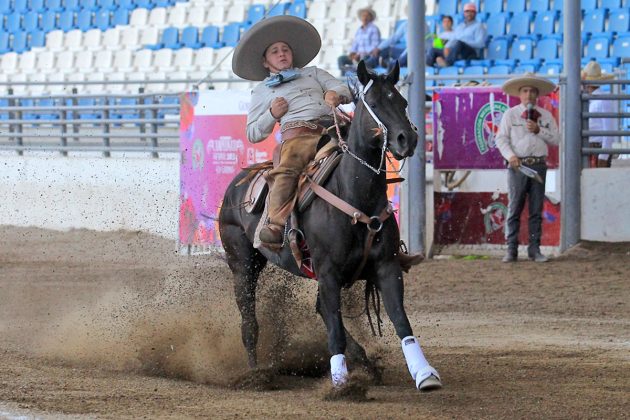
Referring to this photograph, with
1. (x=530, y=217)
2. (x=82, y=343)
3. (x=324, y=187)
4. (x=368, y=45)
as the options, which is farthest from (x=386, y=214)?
(x=368, y=45)

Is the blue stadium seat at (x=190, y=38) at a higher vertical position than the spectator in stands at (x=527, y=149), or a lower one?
higher

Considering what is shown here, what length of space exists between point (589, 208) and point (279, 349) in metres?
7.04

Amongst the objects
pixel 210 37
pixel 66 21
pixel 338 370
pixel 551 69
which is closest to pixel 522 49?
pixel 551 69

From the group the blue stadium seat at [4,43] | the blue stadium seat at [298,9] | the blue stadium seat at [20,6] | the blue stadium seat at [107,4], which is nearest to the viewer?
the blue stadium seat at [298,9]

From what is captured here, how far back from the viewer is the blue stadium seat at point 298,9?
2297 centimetres

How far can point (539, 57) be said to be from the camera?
19.6 metres

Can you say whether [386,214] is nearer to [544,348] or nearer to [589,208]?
[544,348]

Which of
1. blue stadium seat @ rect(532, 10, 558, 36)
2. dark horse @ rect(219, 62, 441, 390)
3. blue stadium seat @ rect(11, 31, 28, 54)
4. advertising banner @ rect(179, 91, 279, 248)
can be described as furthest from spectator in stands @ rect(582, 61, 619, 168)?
blue stadium seat @ rect(11, 31, 28, 54)

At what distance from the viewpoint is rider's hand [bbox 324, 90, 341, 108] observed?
7367mm

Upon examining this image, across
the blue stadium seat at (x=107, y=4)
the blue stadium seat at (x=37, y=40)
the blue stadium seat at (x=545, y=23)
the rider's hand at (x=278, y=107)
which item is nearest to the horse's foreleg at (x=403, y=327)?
the rider's hand at (x=278, y=107)

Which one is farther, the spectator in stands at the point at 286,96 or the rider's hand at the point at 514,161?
the rider's hand at the point at 514,161

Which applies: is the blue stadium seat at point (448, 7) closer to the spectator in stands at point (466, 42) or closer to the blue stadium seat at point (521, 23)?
the blue stadium seat at point (521, 23)

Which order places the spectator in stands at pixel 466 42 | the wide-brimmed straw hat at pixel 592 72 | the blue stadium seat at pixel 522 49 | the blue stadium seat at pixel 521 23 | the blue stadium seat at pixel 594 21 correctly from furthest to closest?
the blue stadium seat at pixel 521 23
the blue stadium seat at pixel 522 49
the blue stadium seat at pixel 594 21
the spectator in stands at pixel 466 42
the wide-brimmed straw hat at pixel 592 72

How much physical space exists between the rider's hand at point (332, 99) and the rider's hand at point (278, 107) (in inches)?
12.1
